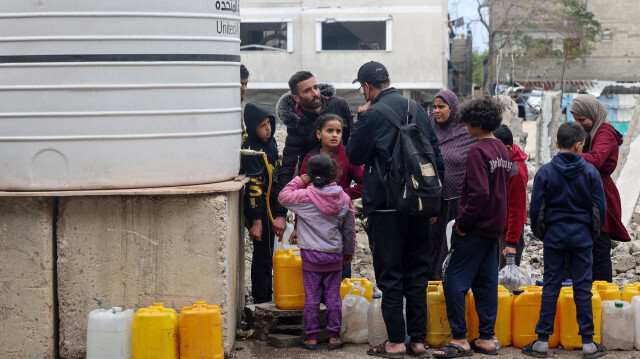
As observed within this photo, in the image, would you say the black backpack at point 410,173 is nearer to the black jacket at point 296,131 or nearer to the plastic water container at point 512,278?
the black jacket at point 296,131

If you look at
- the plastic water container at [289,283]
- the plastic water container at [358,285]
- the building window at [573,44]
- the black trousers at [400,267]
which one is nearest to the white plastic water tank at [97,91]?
the plastic water container at [289,283]

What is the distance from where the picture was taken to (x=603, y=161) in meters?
6.27

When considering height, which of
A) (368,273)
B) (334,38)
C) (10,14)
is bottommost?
(368,273)

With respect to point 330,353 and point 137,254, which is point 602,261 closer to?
point 330,353

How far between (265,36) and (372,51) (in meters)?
4.99

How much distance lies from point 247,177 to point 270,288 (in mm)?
1076

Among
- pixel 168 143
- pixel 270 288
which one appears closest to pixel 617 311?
pixel 270 288

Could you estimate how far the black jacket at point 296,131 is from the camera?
6.08 m

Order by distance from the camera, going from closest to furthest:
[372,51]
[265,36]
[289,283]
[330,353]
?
[330,353] < [289,283] < [372,51] < [265,36]

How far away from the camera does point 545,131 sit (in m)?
18.2

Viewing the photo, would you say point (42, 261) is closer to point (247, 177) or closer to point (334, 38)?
point (247, 177)

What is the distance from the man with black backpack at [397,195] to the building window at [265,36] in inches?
1171

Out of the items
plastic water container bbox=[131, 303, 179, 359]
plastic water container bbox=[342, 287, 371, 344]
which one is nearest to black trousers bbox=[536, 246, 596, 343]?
plastic water container bbox=[342, 287, 371, 344]

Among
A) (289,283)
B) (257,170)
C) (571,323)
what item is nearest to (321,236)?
(289,283)
